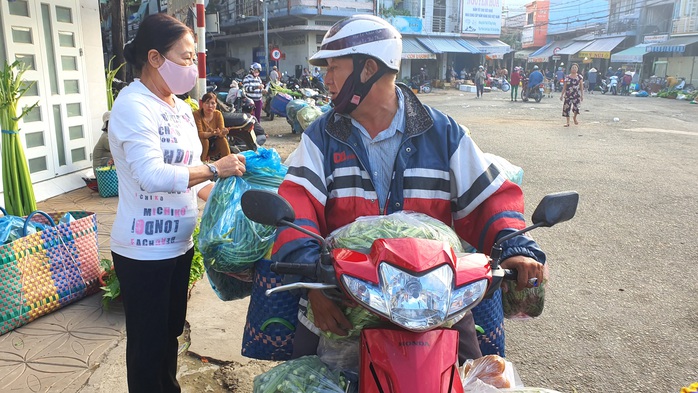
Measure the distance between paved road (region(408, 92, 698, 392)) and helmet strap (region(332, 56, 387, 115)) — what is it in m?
2.05

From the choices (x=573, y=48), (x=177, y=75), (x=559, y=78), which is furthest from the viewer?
(x=573, y=48)

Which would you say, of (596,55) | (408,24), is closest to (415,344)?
(408,24)

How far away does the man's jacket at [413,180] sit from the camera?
1908 mm

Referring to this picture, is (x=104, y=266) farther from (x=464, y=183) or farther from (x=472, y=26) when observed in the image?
(x=472, y=26)

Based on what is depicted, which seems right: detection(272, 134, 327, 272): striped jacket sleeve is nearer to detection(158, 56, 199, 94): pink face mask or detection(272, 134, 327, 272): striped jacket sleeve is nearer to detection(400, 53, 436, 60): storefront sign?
detection(158, 56, 199, 94): pink face mask

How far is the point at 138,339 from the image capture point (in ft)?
7.67

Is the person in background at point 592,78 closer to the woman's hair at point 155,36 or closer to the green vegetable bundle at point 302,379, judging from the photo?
the woman's hair at point 155,36

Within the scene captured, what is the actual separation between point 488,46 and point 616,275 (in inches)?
1700

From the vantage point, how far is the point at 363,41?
193cm

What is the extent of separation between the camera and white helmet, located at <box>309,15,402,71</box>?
6.35ft

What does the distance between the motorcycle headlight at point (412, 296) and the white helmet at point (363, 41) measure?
904 millimetres

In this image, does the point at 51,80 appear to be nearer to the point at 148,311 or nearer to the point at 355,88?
the point at 148,311

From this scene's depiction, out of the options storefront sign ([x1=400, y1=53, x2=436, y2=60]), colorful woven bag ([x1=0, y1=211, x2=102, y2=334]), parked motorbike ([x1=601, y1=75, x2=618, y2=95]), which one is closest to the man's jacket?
colorful woven bag ([x1=0, y1=211, x2=102, y2=334])

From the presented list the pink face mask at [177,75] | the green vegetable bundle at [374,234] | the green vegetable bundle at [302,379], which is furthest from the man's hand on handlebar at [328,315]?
the pink face mask at [177,75]
